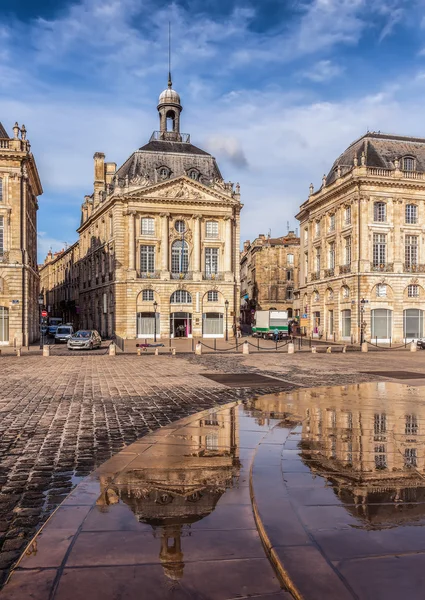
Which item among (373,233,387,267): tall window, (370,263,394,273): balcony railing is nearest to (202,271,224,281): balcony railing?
(370,263,394,273): balcony railing

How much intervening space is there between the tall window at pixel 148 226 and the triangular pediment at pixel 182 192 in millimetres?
2272

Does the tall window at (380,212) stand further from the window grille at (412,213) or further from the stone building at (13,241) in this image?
the stone building at (13,241)

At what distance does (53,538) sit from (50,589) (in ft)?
2.72

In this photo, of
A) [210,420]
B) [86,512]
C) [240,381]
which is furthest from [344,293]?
[86,512]

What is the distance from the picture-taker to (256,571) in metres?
3.67

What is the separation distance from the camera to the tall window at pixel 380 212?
45.6 m

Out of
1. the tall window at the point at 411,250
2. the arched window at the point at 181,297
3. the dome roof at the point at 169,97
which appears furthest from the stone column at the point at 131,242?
the tall window at the point at 411,250

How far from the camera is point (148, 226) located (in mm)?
52188

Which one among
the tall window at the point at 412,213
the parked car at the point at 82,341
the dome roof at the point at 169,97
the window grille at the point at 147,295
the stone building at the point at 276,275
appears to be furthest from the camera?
the stone building at the point at 276,275

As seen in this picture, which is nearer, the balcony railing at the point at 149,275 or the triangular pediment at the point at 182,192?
the triangular pediment at the point at 182,192

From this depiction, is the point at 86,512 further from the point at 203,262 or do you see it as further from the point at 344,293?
the point at 203,262

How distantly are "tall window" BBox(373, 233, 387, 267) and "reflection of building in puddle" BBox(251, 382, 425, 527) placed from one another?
34179mm

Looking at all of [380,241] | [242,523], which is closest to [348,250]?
[380,241]

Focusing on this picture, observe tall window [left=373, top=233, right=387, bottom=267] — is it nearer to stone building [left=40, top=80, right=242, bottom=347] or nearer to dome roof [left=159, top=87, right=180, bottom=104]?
stone building [left=40, top=80, right=242, bottom=347]
